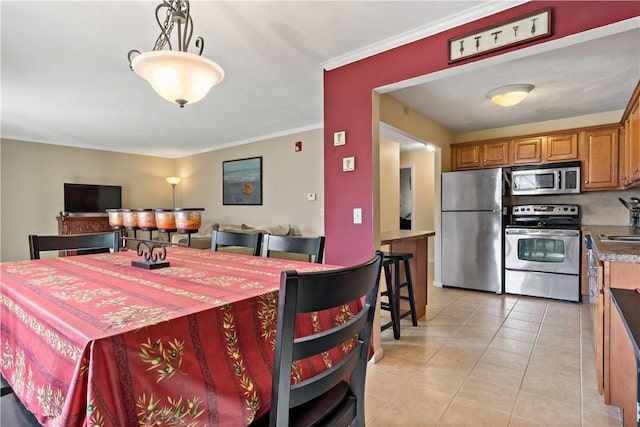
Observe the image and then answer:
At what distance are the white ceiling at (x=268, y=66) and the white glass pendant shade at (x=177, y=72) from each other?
25.2 inches

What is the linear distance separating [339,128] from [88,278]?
1956mm

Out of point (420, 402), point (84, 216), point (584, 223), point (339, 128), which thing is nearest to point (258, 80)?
point (339, 128)

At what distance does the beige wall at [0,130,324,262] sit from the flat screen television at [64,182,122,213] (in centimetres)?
12

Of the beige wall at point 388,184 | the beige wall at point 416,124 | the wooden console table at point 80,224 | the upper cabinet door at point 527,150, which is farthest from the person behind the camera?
the wooden console table at point 80,224

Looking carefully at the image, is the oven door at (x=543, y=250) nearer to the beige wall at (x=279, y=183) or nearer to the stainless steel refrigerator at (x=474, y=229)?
the stainless steel refrigerator at (x=474, y=229)

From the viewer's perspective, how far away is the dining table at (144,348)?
2.27ft

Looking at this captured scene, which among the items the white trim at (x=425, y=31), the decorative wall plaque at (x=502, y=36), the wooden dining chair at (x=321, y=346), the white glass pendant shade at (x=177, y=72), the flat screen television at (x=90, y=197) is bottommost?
the wooden dining chair at (x=321, y=346)

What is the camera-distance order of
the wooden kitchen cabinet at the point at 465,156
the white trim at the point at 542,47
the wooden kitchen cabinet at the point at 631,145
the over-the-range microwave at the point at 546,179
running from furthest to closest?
the wooden kitchen cabinet at the point at 465,156, the over-the-range microwave at the point at 546,179, the wooden kitchen cabinet at the point at 631,145, the white trim at the point at 542,47

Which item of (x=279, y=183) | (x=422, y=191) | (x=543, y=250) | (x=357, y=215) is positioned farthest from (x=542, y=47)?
(x=422, y=191)

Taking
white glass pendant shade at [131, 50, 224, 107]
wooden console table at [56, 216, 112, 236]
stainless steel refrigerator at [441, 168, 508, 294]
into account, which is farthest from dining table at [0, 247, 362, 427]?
wooden console table at [56, 216, 112, 236]

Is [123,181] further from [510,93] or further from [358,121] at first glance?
[510,93]

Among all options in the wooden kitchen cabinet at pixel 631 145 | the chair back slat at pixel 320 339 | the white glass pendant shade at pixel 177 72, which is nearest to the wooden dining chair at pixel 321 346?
the chair back slat at pixel 320 339

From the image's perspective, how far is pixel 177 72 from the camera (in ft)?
4.98

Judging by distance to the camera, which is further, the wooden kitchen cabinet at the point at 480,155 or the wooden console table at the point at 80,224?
the wooden console table at the point at 80,224
